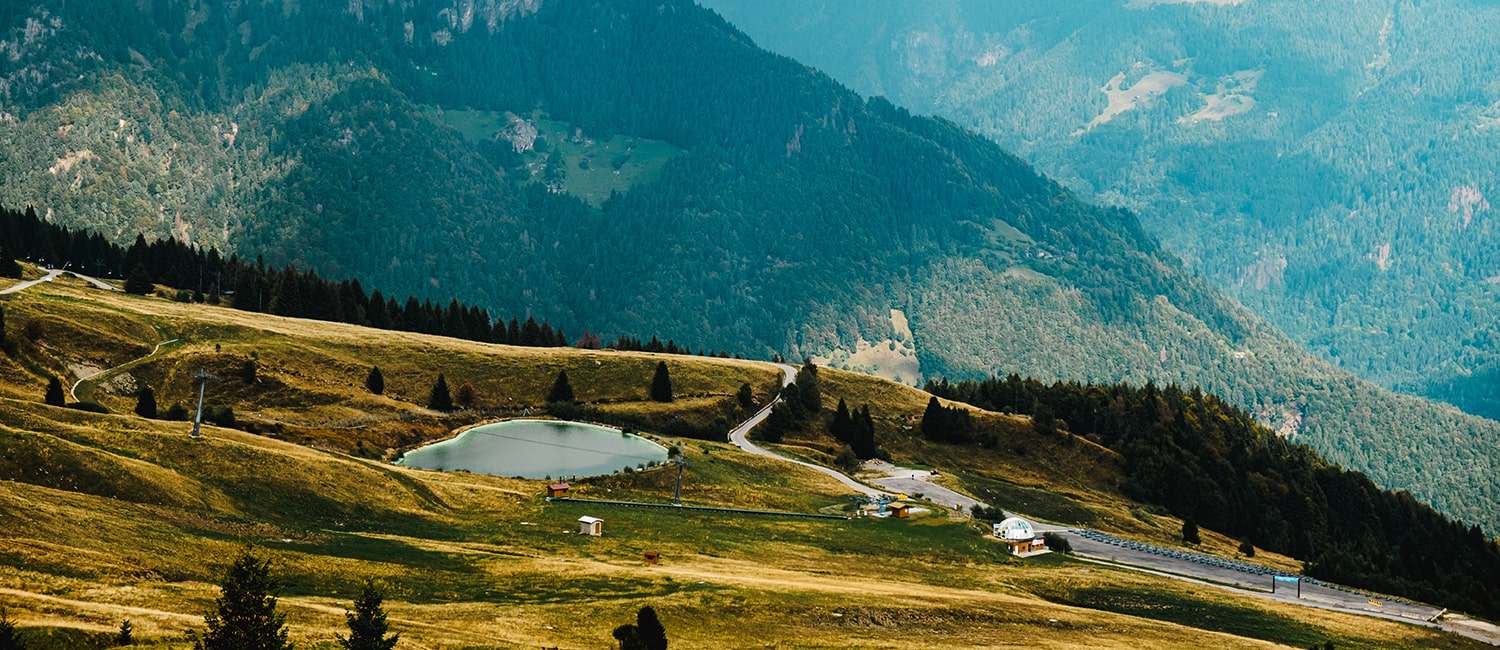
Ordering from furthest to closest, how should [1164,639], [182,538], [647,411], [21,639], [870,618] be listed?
[647,411]
[1164,639]
[870,618]
[182,538]
[21,639]

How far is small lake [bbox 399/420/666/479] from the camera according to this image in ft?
437

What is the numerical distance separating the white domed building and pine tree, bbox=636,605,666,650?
6533 cm

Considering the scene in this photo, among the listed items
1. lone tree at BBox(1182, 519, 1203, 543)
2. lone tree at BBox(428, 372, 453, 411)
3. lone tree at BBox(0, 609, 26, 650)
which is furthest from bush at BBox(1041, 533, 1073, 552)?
lone tree at BBox(0, 609, 26, 650)

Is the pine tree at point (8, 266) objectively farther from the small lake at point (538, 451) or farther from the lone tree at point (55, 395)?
the small lake at point (538, 451)

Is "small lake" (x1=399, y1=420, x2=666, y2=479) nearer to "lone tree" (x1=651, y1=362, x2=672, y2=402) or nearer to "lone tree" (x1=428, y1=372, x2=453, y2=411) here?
"lone tree" (x1=428, y1=372, x2=453, y2=411)

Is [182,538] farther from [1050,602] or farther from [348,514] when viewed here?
[1050,602]

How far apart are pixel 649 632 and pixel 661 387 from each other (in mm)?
121727

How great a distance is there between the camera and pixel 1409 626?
10175 cm

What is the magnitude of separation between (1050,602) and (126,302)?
451 feet

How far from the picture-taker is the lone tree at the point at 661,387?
180875mm

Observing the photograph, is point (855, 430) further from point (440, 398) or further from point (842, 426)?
point (440, 398)

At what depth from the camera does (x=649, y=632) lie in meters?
60.2

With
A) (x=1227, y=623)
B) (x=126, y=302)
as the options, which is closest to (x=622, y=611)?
(x=1227, y=623)

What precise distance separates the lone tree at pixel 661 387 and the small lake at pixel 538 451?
23614 mm
